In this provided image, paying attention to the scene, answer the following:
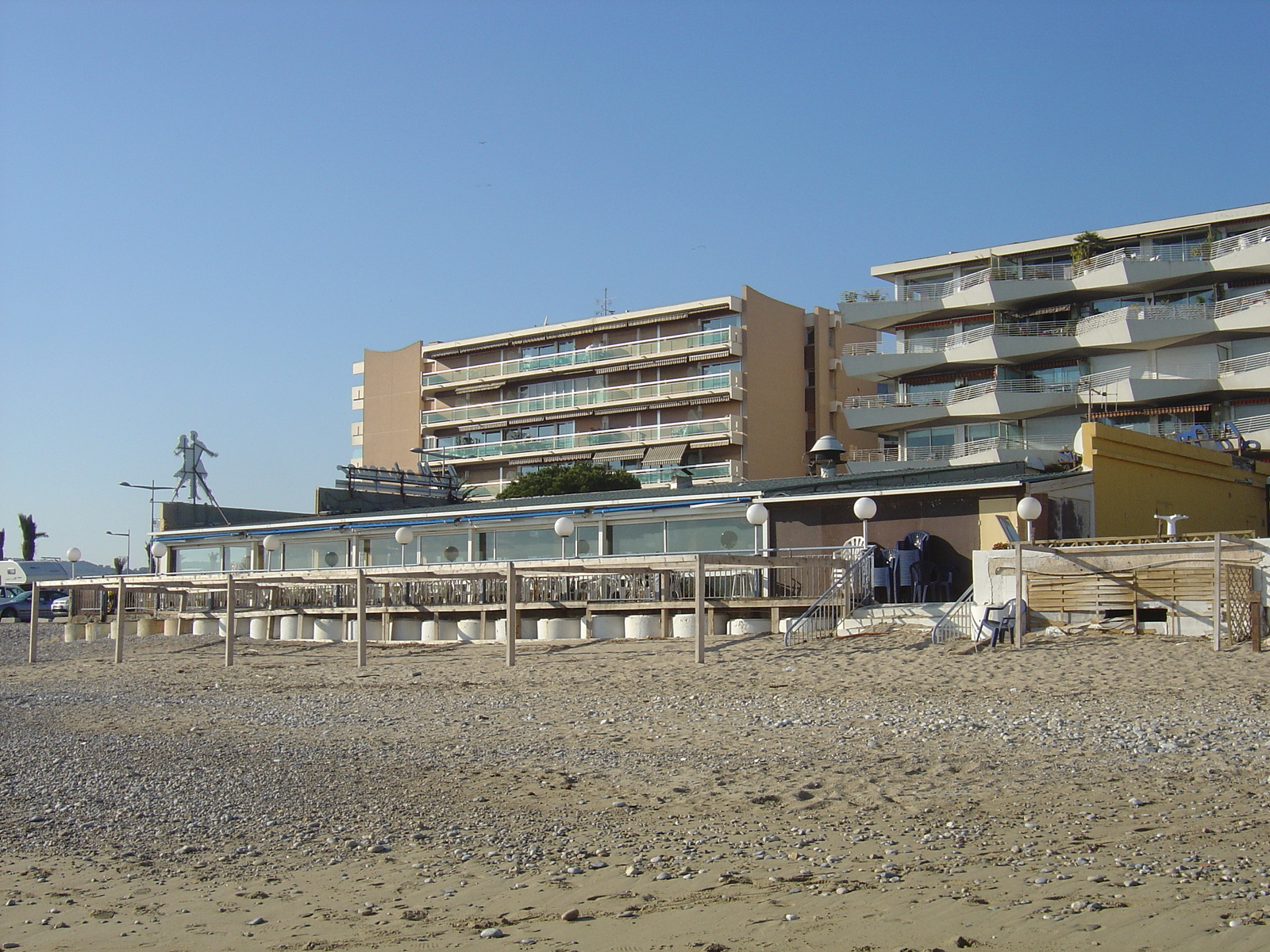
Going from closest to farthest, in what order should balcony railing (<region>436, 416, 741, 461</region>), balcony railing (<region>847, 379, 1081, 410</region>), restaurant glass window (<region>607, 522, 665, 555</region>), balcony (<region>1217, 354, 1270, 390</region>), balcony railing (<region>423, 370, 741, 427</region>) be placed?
restaurant glass window (<region>607, 522, 665, 555</region>) < balcony (<region>1217, 354, 1270, 390</region>) < balcony railing (<region>847, 379, 1081, 410</region>) < balcony railing (<region>423, 370, 741, 427</region>) < balcony railing (<region>436, 416, 741, 461</region>)

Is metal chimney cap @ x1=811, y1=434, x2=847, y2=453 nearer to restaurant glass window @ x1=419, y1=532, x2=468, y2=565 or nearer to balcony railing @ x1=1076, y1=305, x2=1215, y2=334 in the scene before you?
restaurant glass window @ x1=419, y1=532, x2=468, y2=565

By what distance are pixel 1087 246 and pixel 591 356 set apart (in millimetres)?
27843

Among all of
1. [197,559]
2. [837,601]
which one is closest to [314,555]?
[197,559]

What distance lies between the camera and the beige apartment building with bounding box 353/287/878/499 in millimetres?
65250

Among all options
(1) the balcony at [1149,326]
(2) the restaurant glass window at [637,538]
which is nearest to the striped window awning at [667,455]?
(1) the balcony at [1149,326]

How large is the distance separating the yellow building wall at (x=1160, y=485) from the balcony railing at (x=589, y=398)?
3206cm

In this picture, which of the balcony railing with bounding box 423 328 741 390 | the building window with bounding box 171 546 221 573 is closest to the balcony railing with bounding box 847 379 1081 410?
the balcony railing with bounding box 423 328 741 390

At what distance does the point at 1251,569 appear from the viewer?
18.9 m

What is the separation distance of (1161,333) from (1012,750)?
45039 millimetres

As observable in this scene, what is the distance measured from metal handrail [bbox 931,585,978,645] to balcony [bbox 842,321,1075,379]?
1410 inches

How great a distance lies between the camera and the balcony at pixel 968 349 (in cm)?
5525

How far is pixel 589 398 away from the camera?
70.0 metres

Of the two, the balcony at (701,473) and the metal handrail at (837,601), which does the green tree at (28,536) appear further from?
the metal handrail at (837,601)

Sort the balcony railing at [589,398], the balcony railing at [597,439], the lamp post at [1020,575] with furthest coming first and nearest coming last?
1. the balcony railing at [597,439]
2. the balcony railing at [589,398]
3. the lamp post at [1020,575]
